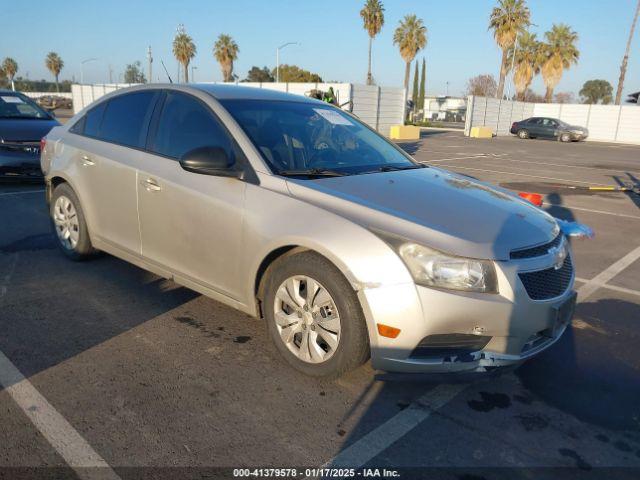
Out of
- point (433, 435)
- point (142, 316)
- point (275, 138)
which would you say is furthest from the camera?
point (142, 316)

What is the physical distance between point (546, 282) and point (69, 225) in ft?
13.7

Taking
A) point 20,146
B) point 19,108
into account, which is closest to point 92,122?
point 20,146

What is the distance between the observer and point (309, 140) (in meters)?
3.91

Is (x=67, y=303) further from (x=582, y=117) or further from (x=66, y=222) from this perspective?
(x=582, y=117)

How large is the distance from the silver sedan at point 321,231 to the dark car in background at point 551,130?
34786mm

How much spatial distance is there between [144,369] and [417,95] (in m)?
70.3

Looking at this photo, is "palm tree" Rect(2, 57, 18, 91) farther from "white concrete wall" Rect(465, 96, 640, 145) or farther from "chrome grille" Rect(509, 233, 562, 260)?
"chrome grille" Rect(509, 233, 562, 260)

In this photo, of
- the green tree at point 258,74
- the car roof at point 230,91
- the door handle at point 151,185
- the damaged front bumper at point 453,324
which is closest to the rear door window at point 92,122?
the car roof at point 230,91

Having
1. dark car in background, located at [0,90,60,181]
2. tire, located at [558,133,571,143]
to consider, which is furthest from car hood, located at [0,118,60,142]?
tire, located at [558,133,571,143]

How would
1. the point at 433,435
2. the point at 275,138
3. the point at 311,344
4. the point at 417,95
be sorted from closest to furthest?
1. the point at 433,435
2. the point at 311,344
3. the point at 275,138
4. the point at 417,95

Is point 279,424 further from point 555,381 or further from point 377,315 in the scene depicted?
point 555,381

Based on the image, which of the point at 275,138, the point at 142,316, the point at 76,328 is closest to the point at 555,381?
the point at 275,138

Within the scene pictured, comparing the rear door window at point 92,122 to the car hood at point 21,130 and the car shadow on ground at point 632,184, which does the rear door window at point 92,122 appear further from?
the car shadow on ground at point 632,184

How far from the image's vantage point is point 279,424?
2.78 metres
